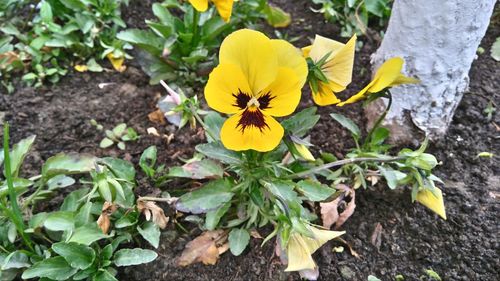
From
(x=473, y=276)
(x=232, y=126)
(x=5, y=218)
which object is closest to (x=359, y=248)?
(x=473, y=276)

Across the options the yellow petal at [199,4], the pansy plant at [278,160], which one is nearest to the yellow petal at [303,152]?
the pansy plant at [278,160]

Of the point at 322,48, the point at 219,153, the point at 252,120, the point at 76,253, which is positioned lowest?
the point at 76,253

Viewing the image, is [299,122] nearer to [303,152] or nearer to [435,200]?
[303,152]

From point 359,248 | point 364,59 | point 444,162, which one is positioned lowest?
point 359,248

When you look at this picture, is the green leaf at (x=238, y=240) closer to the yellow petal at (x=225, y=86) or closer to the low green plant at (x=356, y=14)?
the yellow petal at (x=225, y=86)

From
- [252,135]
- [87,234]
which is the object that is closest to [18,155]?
[87,234]

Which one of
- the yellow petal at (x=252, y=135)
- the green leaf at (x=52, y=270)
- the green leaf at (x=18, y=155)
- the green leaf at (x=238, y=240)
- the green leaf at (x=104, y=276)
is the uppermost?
the yellow petal at (x=252, y=135)

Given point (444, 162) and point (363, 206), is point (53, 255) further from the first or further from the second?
point (444, 162)
